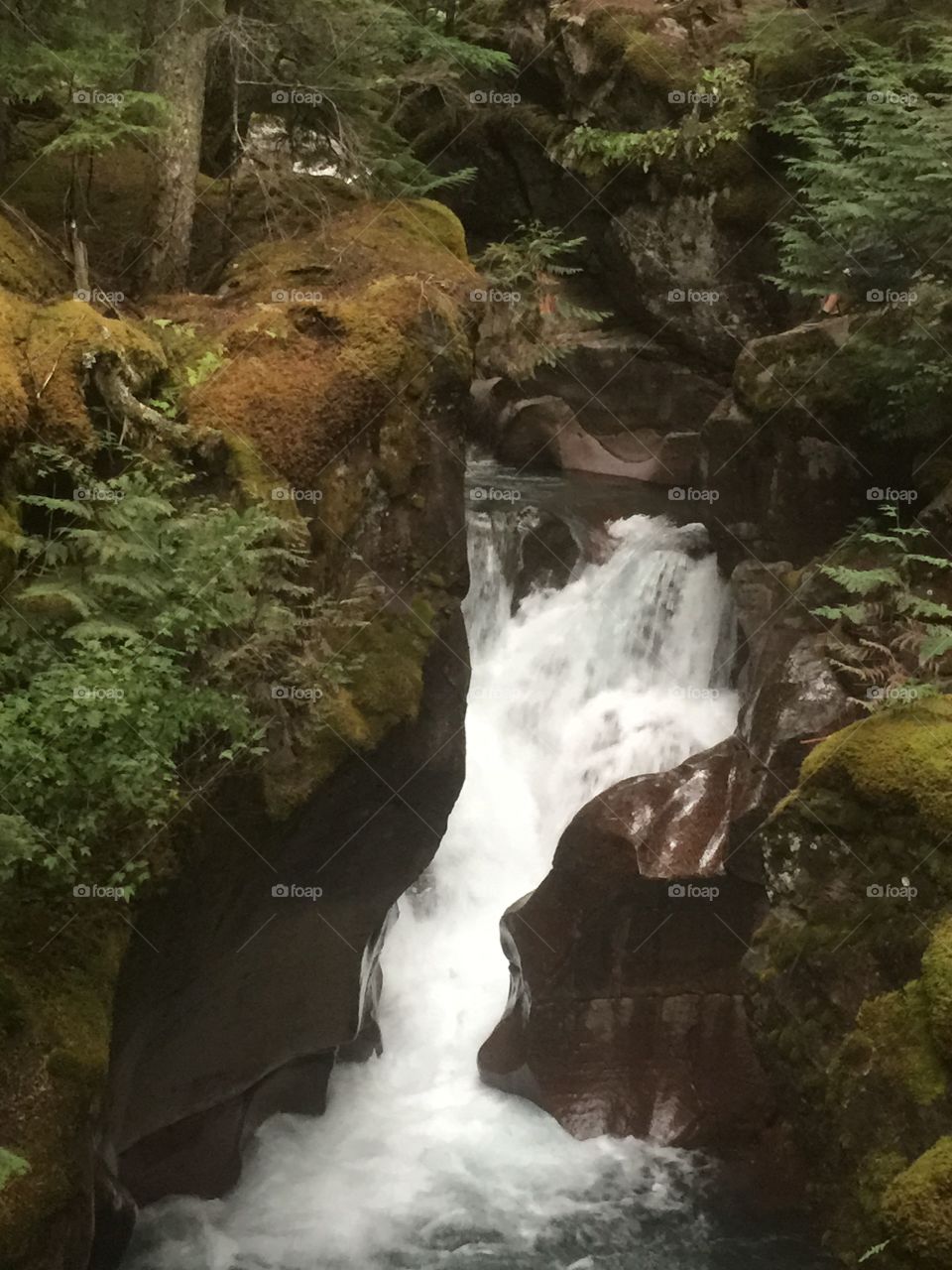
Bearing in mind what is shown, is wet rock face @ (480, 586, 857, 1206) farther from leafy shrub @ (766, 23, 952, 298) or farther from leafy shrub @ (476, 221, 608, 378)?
leafy shrub @ (476, 221, 608, 378)

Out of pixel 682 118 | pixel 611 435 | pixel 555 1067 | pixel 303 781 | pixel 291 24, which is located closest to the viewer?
pixel 303 781

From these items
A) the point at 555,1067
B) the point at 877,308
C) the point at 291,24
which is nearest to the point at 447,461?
the point at 291,24

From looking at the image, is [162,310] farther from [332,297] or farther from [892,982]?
[892,982]

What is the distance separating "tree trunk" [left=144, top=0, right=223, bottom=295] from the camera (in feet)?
27.2

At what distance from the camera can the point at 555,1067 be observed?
9945 mm

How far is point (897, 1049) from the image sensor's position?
5.92 m

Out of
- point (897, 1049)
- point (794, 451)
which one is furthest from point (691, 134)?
point (897, 1049)

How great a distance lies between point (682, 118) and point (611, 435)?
467cm

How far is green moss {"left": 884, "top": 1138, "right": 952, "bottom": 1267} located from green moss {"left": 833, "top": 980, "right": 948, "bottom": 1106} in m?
0.45
